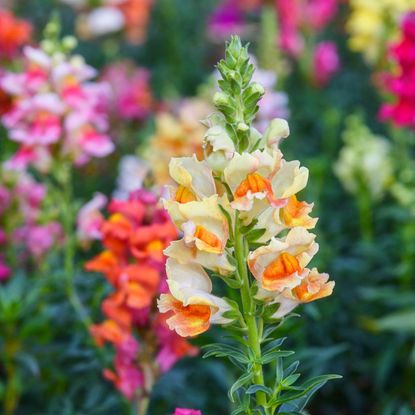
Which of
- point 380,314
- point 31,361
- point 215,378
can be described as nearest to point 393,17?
point 380,314

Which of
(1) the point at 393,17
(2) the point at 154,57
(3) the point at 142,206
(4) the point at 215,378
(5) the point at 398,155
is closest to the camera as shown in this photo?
(3) the point at 142,206

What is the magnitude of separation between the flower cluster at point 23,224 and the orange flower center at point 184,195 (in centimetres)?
150

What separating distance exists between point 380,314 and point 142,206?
1299 millimetres

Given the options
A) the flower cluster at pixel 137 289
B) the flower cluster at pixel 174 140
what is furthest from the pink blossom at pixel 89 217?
the flower cluster at pixel 174 140

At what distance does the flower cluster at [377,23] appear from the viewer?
3850mm

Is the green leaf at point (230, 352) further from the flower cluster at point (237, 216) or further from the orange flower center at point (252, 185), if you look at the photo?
the orange flower center at point (252, 185)

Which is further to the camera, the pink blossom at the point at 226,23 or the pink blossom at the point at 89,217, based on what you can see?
the pink blossom at the point at 226,23

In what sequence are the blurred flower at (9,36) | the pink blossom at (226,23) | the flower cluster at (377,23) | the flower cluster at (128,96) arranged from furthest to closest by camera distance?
the pink blossom at (226,23) < the flower cluster at (128,96) < the blurred flower at (9,36) < the flower cluster at (377,23)

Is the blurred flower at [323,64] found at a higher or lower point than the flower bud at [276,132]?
higher

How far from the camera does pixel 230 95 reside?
131cm

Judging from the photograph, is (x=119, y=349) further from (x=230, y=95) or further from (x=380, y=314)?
(x=380, y=314)

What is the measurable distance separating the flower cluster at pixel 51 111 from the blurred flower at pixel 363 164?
98cm

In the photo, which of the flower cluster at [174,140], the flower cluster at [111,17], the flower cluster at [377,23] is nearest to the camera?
the flower cluster at [174,140]

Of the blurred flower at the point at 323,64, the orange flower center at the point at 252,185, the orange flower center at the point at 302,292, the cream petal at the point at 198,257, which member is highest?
the blurred flower at the point at 323,64
